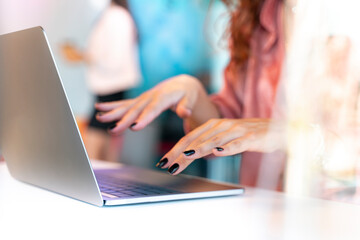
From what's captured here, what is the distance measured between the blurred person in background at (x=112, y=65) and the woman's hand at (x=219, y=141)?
1.72 m

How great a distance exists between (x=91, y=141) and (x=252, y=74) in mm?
1447

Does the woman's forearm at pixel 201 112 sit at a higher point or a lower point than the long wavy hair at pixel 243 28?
lower

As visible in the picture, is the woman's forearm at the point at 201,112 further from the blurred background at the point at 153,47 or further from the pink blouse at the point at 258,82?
the blurred background at the point at 153,47

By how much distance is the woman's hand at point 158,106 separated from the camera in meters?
0.83

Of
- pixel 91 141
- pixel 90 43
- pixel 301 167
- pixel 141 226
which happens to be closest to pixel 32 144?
pixel 141 226

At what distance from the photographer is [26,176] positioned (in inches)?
27.1

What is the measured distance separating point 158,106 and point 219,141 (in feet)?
0.80

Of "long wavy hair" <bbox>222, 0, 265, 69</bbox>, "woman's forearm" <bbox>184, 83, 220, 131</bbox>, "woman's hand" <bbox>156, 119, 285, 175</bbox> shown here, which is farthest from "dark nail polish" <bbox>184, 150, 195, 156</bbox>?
"long wavy hair" <bbox>222, 0, 265, 69</bbox>

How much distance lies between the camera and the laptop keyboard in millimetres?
590

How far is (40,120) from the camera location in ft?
1.77

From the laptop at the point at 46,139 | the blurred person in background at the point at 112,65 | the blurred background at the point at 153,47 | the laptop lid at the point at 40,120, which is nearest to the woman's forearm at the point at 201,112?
the laptop at the point at 46,139

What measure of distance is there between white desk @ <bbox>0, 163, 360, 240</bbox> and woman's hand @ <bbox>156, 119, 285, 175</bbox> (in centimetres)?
6

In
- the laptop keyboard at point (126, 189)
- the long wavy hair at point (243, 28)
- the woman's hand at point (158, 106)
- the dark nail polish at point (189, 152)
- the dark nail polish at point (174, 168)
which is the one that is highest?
the long wavy hair at point (243, 28)

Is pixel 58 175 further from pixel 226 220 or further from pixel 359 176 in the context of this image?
pixel 359 176
